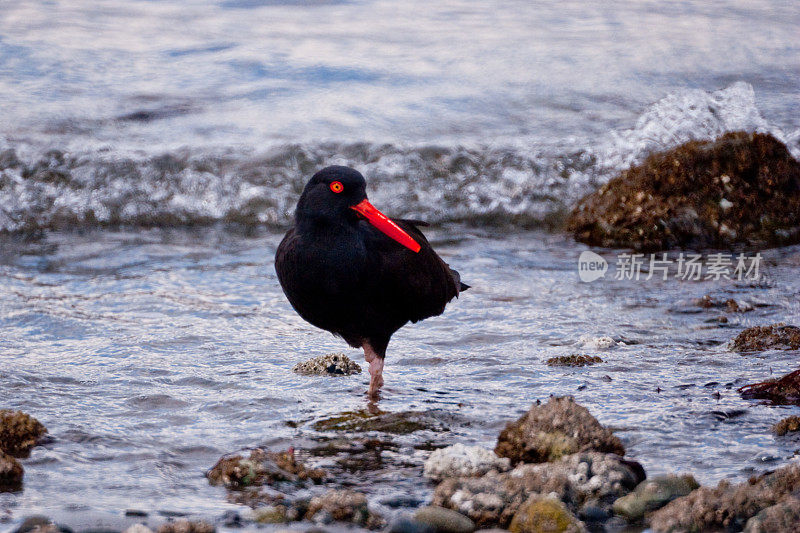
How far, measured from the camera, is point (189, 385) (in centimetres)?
476

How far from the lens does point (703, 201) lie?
822 cm

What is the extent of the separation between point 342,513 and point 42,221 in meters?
7.47

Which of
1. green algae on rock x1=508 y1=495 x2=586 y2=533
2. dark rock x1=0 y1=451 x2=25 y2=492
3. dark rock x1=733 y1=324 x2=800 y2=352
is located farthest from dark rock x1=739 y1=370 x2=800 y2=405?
dark rock x1=0 y1=451 x2=25 y2=492

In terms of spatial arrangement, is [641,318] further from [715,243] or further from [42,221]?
[42,221]

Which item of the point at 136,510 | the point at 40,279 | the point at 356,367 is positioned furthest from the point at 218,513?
the point at 40,279

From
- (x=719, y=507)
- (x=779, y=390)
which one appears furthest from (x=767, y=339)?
(x=719, y=507)

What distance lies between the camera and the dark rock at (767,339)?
5.20 metres

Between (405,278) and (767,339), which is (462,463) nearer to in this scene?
(405,278)

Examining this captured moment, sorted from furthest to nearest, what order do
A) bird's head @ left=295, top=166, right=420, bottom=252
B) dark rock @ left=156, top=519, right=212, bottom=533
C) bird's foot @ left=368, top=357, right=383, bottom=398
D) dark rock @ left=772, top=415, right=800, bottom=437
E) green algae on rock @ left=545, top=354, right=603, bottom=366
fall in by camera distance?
green algae on rock @ left=545, top=354, right=603, bottom=366 → bird's foot @ left=368, top=357, right=383, bottom=398 → bird's head @ left=295, top=166, right=420, bottom=252 → dark rock @ left=772, top=415, right=800, bottom=437 → dark rock @ left=156, top=519, right=212, bottom=533

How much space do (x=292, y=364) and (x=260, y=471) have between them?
1822 millimetres

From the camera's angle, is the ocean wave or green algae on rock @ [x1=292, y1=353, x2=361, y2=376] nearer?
green algae on rock @ [x1=292, y1=353, x2=361, y2=376]

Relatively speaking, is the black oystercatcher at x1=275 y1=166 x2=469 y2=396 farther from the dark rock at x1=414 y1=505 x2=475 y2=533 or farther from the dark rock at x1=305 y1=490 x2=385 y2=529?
the dark rock at x1=414 y1=505 x2=475 y2=533

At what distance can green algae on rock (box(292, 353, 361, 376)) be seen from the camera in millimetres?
5055

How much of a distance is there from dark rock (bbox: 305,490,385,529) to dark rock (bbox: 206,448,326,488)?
369 millimetres
